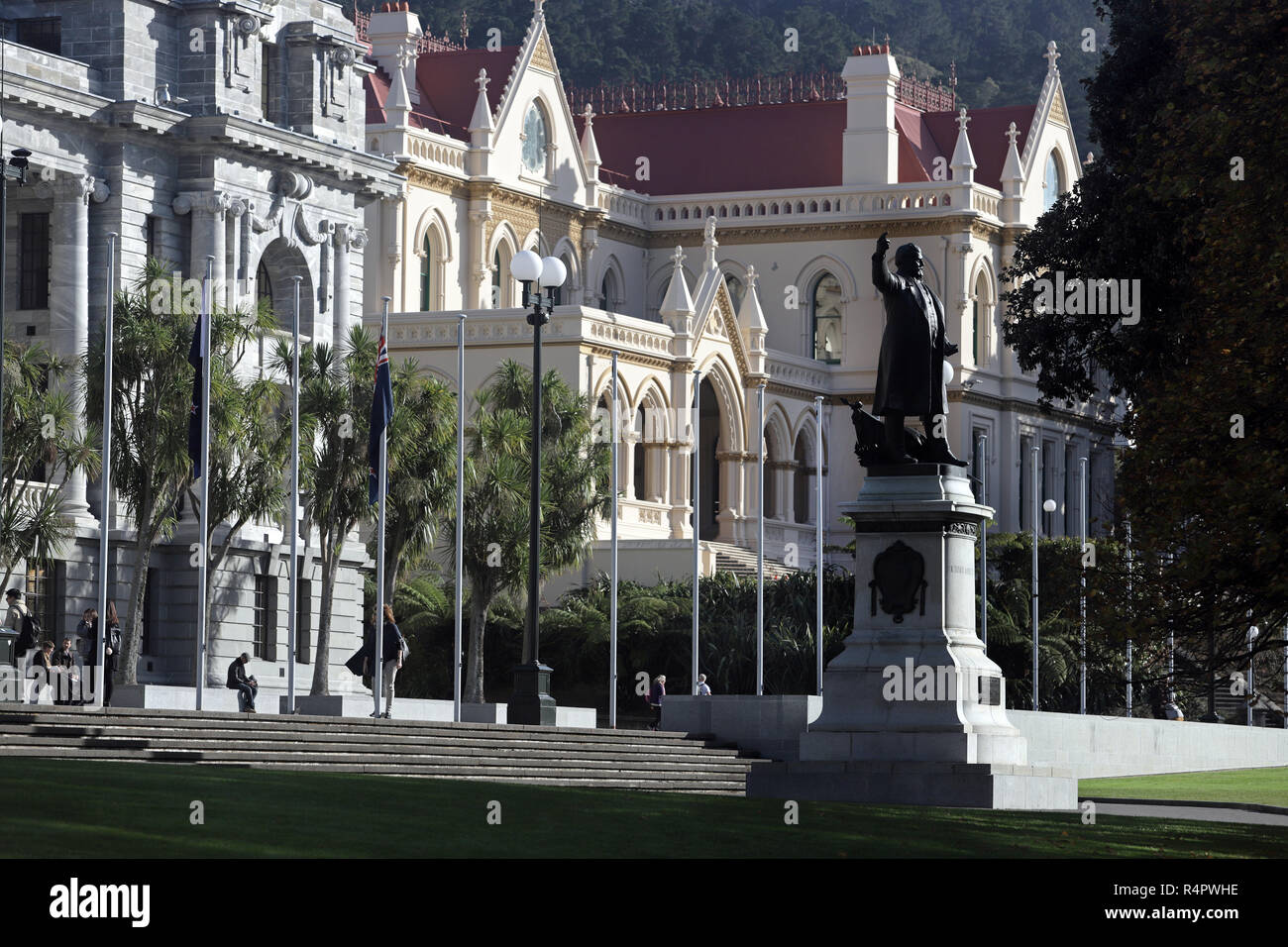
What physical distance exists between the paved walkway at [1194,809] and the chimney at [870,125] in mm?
51100

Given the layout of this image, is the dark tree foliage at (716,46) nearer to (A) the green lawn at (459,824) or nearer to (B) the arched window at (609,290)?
(B) the arched window at (609,290)

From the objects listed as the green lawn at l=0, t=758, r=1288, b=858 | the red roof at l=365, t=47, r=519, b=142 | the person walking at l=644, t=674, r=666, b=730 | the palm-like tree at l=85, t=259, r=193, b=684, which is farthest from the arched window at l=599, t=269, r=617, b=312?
the green lawn at l=0, t=758, r=1288, b=858

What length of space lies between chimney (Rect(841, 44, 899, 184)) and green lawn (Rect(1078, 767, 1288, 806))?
3758 cm

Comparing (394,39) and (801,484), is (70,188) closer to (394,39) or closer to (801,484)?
(394,39)

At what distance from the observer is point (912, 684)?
28.9 meters

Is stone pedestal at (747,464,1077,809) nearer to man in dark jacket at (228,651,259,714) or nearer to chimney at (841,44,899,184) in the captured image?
man in dark jacket at (228,651,259,714)

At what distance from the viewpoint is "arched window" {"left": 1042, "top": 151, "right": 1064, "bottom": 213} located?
9269 centimetres

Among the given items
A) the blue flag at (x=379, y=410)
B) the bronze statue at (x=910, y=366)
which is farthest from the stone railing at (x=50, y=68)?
the bronze statue at (x=910, y=366)

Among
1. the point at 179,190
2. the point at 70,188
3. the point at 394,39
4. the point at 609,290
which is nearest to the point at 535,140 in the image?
the point at 394,39
